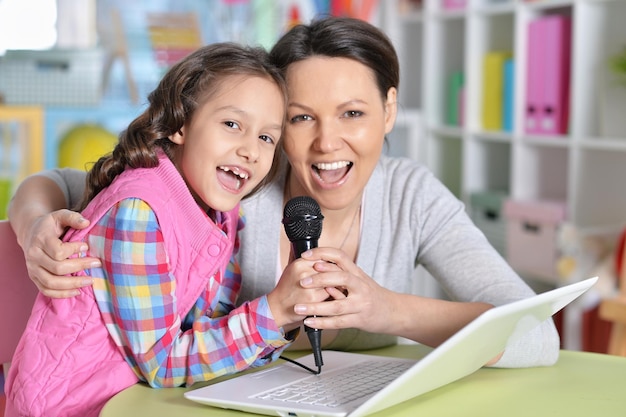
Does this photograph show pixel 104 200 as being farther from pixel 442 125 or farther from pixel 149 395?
pixel 442 125

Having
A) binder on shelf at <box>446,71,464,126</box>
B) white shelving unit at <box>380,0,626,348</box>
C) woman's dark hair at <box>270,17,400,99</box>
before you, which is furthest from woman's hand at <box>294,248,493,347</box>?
binder on shelf at <box>446,71,464,126</box>

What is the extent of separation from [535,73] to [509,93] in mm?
202

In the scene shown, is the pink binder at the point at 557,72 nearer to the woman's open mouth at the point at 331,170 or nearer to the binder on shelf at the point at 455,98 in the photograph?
the binder on shelf at the point at 455,98

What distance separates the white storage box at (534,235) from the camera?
302 cm

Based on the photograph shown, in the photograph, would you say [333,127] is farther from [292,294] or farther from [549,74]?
[549,74]

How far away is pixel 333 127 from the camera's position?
4.99 feet

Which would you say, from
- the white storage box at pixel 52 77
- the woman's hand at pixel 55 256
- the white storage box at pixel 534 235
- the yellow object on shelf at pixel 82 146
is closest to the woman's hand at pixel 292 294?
the woman's hand at pixel 55 256

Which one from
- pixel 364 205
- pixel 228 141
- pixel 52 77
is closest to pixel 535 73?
pixel 364 205

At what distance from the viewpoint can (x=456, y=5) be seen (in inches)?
142

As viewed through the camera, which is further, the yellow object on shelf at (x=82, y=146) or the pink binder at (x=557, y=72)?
the yellow object on shelf at (x=82, y=146)

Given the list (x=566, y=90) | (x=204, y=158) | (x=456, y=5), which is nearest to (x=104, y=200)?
(x=204, y=158)

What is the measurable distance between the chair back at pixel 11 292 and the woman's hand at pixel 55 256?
4.9 inches

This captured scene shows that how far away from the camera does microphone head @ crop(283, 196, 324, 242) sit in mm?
1159

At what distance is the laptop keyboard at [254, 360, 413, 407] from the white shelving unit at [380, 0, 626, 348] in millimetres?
1747
